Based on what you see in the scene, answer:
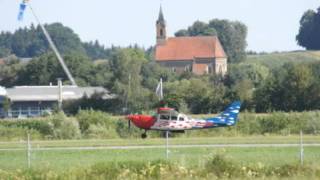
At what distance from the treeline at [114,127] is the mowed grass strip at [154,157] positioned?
65.9ft

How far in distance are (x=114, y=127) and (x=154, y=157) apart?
96.9ft

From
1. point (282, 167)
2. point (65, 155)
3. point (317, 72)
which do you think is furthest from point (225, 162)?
point (317, 72)

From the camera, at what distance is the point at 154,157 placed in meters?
36.1

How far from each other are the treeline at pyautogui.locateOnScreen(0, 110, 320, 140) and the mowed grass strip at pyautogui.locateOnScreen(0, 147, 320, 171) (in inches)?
791

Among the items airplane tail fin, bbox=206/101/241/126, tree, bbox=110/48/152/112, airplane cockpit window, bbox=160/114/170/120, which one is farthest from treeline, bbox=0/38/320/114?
airplane cockpit window, bbox=160/114/170/120

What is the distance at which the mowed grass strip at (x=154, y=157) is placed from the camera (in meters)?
31.8

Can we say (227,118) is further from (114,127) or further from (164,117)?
(114,127)

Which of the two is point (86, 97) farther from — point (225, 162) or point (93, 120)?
point (225, 162)

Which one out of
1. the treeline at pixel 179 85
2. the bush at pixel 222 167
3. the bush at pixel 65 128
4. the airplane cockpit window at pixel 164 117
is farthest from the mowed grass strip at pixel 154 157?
the treeline at pixel 179 85

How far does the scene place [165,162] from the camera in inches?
1185

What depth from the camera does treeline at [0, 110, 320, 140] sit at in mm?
61719

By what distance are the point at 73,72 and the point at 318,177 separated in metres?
114

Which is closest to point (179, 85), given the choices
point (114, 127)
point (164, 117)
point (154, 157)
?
point (114, 127)

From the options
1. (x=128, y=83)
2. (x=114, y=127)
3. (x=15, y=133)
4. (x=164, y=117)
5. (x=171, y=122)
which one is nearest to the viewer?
(x=164, y=117)
